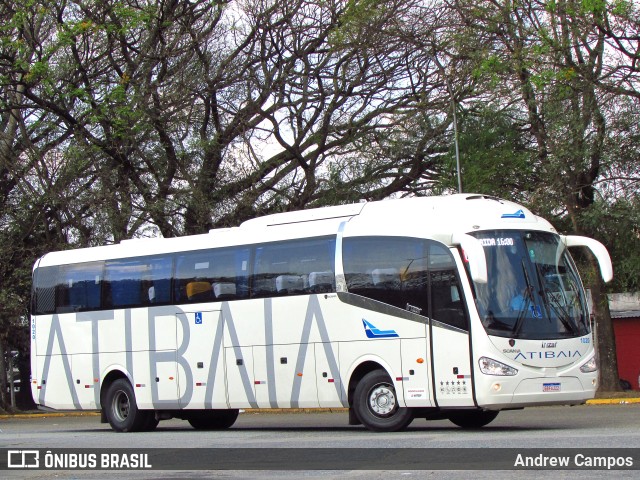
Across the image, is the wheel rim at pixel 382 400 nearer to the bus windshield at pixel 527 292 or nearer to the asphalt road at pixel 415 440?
the asphalt road at pixel 415 440

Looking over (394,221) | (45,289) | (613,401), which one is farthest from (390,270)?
(613,401)

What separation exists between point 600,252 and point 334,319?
Result: 14.5ft

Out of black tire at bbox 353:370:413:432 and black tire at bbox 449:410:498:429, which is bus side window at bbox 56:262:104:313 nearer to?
black tire at bbox 353:370:413:432

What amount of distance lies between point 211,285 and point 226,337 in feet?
3.31

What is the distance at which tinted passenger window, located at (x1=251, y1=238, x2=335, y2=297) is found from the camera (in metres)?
17.4

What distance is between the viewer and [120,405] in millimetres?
20953

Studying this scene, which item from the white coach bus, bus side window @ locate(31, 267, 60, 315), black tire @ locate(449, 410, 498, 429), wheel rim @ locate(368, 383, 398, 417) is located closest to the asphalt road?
black tire @ locate(449, 410, 498, 429)

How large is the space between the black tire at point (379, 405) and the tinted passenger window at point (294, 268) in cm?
169

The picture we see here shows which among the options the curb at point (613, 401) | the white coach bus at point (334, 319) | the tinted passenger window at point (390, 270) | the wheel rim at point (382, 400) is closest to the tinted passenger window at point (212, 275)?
the white coach bus at point (334, 319)

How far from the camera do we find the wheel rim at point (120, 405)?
20750mm

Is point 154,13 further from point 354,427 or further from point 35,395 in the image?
point 354,427

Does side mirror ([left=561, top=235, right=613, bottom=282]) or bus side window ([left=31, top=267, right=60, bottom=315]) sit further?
bus side window ([left=31, top=267, right=60, bottom=315])

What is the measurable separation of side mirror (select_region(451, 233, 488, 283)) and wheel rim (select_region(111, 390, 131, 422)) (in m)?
8.57

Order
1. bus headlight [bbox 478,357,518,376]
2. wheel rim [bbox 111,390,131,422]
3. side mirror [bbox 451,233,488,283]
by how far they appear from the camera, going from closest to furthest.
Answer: side mirror [bbox 451,233,488,283]
bus headlight [bbox 478,357,518,376]
wheel rim [bbox 111,390,131,422]
